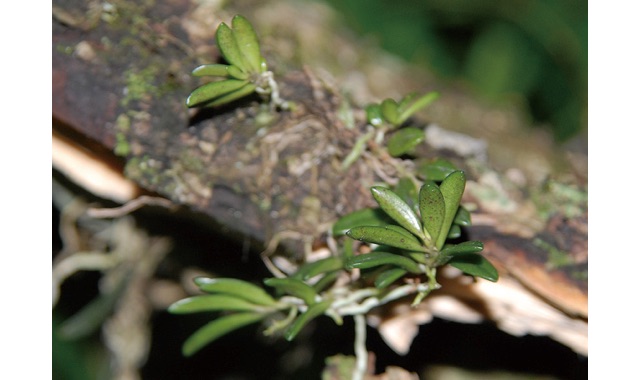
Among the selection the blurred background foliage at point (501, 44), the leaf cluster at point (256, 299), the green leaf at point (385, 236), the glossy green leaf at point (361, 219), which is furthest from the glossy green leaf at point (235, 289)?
the blurred background foliage at point (501, 44)

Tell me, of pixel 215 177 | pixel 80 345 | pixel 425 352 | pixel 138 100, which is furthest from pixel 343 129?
pixel 80 345

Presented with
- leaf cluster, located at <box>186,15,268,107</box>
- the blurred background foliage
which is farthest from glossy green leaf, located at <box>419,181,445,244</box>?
the blurred background foliage

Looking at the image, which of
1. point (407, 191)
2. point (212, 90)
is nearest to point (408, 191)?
point (407, 191)

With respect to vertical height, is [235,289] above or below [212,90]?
below

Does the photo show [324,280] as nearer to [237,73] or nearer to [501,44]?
[237,73]

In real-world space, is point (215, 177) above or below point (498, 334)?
above
